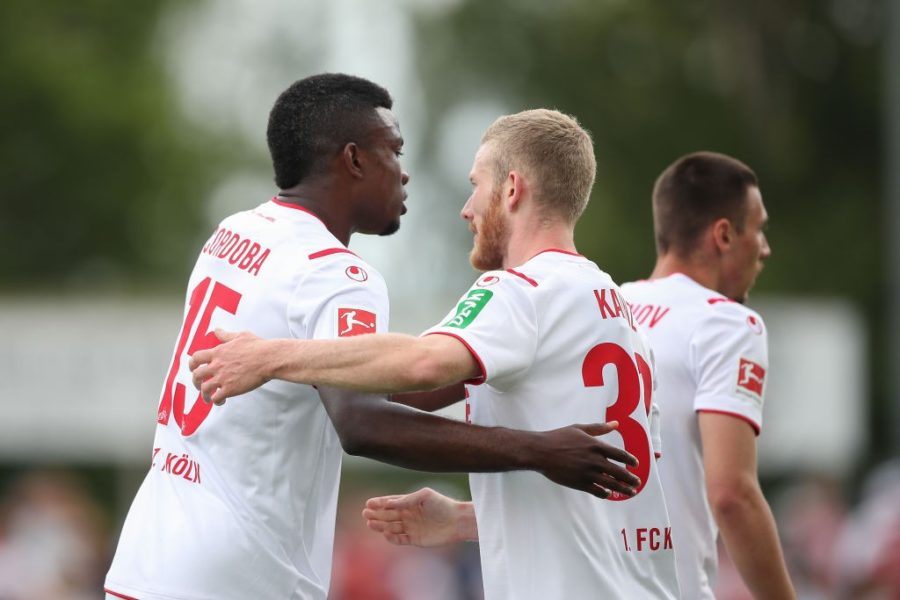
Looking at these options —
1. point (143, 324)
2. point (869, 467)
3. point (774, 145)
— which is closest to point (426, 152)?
point (774, 145)

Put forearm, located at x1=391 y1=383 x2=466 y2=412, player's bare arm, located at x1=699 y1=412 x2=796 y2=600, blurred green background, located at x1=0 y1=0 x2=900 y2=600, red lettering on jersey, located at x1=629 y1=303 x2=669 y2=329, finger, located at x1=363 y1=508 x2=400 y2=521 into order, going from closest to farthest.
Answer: finger, located at x1=363 y1=508 x2=400 y2=521, forearm, located at x1=391 y1=383 x2=466 y2=412, player's bare arm, located at x1=699 y1=412 x2=796 y2=600, red lettering on jersey, located at x1=629 y1=303 x2=669 y2=329, blurred green background, located at x1=0 y1=0 x2=900 y2=600

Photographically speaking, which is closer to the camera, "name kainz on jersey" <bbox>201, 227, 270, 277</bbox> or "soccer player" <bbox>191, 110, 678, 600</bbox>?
"soccer player" <bbox>191, 110, 678, 600</bbox>

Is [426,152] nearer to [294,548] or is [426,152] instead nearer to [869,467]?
[869,467]

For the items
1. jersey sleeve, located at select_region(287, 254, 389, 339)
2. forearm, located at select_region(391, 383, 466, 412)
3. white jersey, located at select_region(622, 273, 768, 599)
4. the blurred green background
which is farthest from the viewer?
the blurred green background

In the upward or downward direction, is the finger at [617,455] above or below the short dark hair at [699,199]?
below

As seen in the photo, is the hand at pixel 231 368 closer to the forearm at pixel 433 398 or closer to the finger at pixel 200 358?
the finger at pixel 200 358

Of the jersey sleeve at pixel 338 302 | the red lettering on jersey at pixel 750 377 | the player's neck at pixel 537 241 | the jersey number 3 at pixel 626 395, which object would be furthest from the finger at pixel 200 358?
the red lettering on jersey at pixel 750 377

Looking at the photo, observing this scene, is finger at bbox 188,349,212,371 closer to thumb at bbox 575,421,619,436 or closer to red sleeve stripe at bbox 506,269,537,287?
red sleeve stripe at bbox 506,269,537,287

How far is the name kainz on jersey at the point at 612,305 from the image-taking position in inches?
189

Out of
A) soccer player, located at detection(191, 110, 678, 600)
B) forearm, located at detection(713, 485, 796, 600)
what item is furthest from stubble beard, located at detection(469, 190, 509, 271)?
forearm, located at detection(713, 485, 796, 600)

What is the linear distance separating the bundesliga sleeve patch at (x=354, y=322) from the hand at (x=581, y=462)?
0.65 meters

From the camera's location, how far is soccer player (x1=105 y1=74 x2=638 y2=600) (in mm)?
4539

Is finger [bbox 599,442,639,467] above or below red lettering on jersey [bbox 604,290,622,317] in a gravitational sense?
below

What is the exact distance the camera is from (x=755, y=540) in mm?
5613
